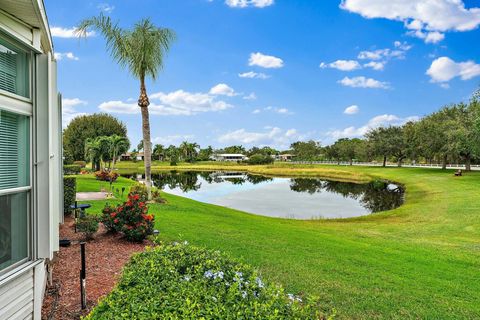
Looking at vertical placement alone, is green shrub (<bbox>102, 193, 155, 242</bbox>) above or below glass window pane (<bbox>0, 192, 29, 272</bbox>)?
below

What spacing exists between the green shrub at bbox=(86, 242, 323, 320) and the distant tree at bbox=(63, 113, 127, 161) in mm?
55667

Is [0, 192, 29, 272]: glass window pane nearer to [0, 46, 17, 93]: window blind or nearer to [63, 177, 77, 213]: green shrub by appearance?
[0, 46, 17, 93]: window blind

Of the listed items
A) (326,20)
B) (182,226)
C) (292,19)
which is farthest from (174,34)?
(292,19)

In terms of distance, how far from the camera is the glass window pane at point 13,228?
299cm

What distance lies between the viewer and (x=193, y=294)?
8.93 ft

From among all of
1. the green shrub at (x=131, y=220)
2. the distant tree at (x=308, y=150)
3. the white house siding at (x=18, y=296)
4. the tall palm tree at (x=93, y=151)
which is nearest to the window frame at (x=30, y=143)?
the white house siding at (x=18, y=296)

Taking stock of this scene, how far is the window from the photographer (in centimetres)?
295

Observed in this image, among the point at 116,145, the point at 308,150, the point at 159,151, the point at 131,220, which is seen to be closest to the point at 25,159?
the point at 131,220

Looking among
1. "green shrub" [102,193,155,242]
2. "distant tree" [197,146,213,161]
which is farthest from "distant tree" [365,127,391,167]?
"green shrub" [102,193,155,242]

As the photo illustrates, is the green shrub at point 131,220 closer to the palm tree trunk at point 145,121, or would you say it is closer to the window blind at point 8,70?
the window blind at point 8,70

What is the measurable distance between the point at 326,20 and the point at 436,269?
28439mm

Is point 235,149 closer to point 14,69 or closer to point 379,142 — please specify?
point 379,142

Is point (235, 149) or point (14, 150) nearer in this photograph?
point (14, 150)

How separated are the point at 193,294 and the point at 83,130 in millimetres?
58580
